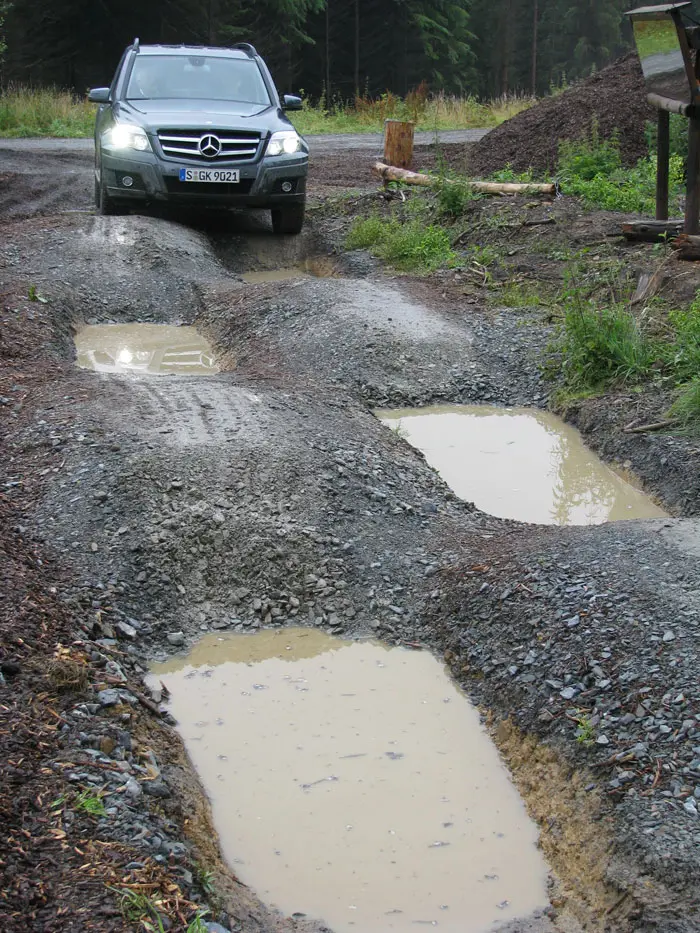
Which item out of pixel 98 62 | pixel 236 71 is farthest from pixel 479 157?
pixel 98 62

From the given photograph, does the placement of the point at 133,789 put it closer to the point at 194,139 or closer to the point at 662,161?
the point at 662,161

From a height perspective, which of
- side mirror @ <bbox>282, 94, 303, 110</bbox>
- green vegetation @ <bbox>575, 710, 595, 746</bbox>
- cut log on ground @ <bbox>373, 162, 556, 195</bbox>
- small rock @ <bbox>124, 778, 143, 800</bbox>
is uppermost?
side mirror @ <bbox>282, 94, 303, 110</bbox>

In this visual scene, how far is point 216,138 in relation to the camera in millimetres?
11859

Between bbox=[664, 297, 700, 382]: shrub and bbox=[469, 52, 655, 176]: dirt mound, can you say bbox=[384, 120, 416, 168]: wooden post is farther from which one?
bbox=[664, 297, 700, 382]: shrub

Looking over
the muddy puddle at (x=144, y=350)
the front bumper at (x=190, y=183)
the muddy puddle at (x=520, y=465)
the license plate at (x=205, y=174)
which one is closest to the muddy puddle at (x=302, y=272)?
the front bumper at (x=190, y=183)

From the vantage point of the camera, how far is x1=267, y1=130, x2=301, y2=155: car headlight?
1214 cm

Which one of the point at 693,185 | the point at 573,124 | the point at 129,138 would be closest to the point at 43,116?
the point at 573,124

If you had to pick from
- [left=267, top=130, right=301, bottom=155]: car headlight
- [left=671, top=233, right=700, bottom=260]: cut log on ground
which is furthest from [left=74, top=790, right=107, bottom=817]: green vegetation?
[left=267, top=130, right=301, bottom=155]: car headlight

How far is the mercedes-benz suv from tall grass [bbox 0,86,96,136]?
11075 mm

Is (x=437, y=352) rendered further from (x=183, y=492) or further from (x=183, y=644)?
(x=183, y=644)

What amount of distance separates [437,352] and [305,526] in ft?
12.4

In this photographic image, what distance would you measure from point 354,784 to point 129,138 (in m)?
9.49

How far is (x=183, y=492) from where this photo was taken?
19.0ft

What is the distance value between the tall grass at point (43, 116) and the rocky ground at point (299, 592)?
1538 cm
